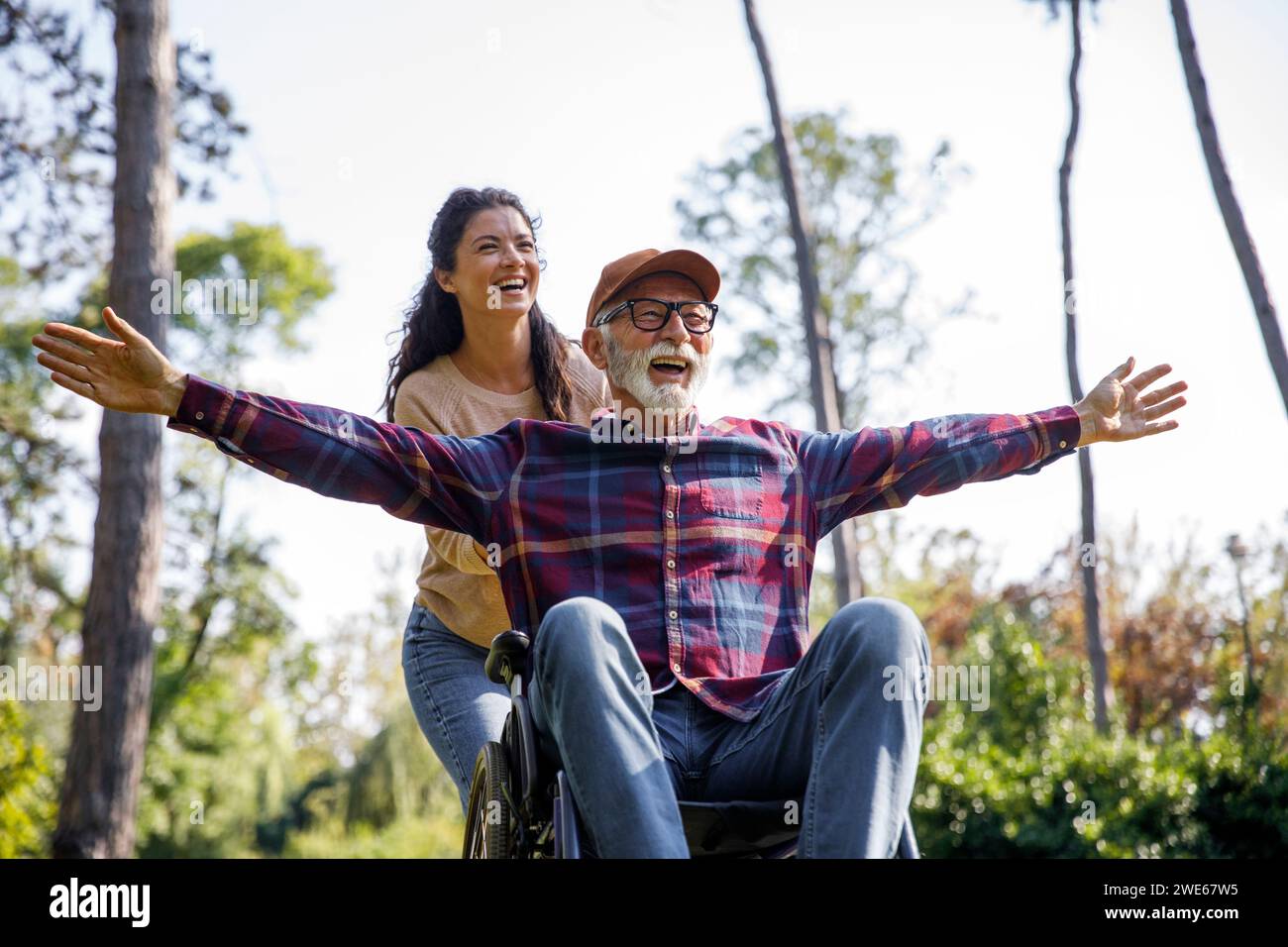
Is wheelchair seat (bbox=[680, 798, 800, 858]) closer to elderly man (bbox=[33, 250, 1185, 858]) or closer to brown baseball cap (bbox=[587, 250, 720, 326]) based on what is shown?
elderly man (bbox=[33, 250, 1185, 858])

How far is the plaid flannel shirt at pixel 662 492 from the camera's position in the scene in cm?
265

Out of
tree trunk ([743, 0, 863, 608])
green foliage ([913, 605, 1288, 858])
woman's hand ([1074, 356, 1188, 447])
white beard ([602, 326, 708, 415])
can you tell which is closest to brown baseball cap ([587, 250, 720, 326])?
white beard ([602, 326, 708, 415])

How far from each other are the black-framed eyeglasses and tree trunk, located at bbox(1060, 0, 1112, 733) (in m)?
8.68

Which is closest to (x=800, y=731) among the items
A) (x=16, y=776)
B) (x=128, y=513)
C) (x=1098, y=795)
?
(x=128, y=513)

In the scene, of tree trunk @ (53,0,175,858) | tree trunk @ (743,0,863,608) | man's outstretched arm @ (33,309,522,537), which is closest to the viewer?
man's outstretched arm @ (33,309,522,537)

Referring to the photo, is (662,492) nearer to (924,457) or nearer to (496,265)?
(924,457)

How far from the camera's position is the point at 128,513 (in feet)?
22.9

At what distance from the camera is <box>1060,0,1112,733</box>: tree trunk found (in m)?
11.6

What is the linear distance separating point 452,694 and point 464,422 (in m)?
0.72
